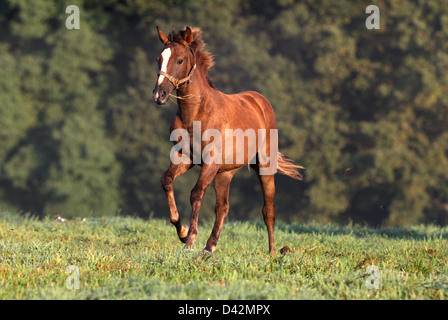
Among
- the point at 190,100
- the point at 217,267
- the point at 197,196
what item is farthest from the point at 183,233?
the point at 190,100

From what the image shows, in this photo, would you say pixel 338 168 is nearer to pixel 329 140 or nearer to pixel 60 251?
pixel 329 140

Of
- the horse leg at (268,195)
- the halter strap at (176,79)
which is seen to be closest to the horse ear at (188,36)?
the halter strap at (176,79)

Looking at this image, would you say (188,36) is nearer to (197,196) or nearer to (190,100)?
(190,100)

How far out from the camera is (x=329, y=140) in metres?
25.9

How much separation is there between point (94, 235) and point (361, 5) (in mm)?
21602

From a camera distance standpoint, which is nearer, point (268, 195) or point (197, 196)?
point (197, 196)

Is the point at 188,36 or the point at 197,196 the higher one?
the point at 188,36

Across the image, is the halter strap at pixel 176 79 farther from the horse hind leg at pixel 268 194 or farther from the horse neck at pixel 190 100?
the horse hind leg at pixel 268 194

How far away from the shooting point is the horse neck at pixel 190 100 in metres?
7.68

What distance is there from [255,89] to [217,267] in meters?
21.3

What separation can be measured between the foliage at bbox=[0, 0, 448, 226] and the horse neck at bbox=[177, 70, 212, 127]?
17.2 metres

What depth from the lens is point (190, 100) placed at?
7.71m

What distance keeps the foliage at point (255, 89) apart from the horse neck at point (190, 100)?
56.4 feet
